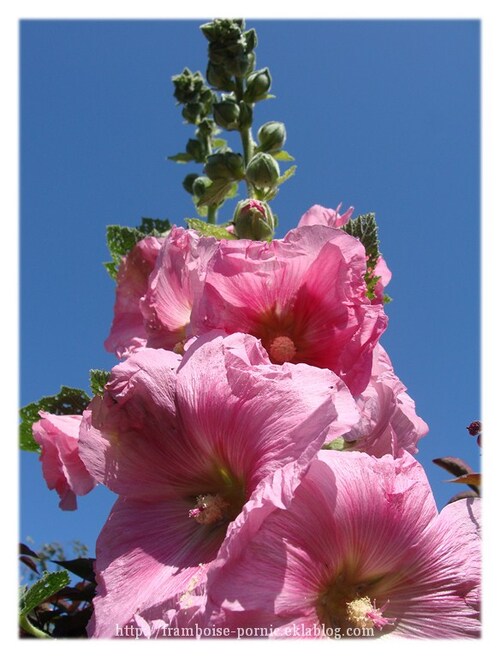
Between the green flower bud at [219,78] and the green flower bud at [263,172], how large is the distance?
0.30 meters

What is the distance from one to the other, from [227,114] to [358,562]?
3.30 feet

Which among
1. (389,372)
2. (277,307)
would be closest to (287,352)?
(277,307)

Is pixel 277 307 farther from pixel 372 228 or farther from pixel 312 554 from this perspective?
pixel 312 554

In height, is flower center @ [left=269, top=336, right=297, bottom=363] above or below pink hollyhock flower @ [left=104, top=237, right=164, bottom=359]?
below

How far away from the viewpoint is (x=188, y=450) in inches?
31.9

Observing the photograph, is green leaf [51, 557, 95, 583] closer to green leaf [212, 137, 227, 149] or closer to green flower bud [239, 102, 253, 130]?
green flower bud [239, 102, 253, 130]

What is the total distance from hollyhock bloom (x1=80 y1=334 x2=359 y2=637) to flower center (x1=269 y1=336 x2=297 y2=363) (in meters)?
0.13

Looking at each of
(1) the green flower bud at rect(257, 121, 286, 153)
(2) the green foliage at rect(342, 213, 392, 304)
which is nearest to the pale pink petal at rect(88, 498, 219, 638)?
(2) the green foliage at rect(342, 213, 392, 304)

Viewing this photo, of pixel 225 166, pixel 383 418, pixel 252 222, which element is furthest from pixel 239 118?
pixel 383 418

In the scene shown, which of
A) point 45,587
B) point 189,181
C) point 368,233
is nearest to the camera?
point 45,587

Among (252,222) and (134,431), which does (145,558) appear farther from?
(252,222)

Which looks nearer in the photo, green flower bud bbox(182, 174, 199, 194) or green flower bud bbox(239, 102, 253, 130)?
green flower bud bbox(239, 102, 253, 130)

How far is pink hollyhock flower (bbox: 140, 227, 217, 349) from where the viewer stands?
3.08 feet

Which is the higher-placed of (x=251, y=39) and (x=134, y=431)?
(x=251, y=39)
